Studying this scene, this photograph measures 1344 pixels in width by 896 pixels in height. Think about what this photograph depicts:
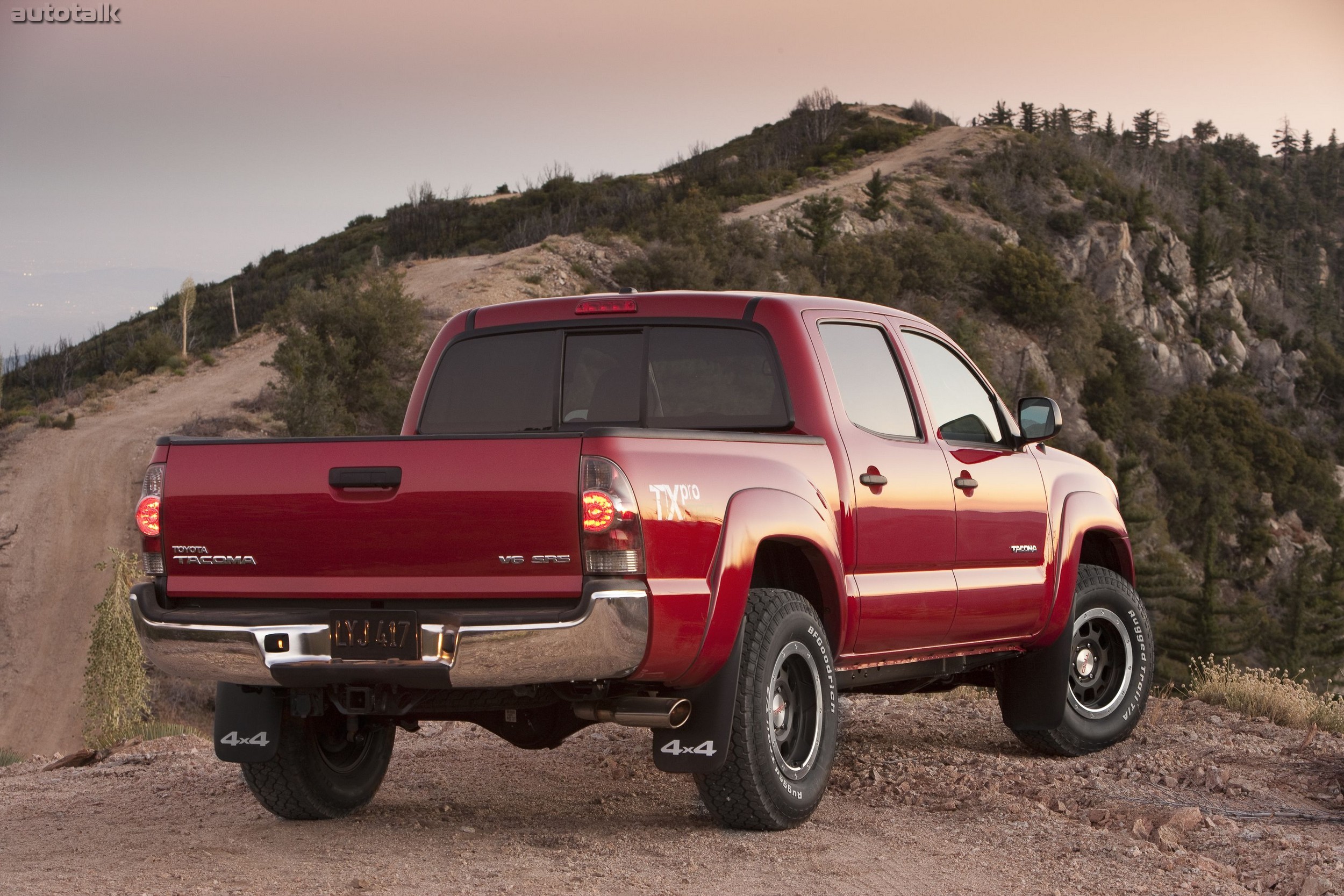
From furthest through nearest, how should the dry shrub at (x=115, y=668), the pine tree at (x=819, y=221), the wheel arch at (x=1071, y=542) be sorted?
1. the pine tree at (x=819, y=221)
2. the dry shrub at (x=115, y=668)
3. the wheel arch at (x=1071, y=542)

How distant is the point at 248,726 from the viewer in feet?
17.1

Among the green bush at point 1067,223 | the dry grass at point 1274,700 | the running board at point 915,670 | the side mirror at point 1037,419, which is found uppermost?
the green bush at point 1067,223

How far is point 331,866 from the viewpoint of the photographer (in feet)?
15.6

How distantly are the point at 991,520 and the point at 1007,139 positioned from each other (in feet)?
277

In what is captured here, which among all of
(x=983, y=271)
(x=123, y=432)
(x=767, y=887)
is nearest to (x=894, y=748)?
(x=767, y=887)

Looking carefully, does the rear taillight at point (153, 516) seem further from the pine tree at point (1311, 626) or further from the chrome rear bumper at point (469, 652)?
the pine tree at point (1311, 626)

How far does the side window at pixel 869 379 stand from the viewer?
568 centimetres

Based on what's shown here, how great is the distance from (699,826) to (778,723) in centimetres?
52

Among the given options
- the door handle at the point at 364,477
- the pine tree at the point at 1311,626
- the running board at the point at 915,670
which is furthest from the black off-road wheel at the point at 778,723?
the pine tree at the point at 1311,626

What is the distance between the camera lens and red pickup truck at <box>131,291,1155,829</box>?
4.21 m

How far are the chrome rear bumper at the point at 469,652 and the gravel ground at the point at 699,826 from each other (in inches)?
27.9

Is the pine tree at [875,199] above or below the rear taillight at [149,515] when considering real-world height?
above

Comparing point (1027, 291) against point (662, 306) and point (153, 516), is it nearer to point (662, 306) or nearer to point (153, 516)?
point (662, 306)

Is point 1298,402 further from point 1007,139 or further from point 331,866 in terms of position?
point 331,866
